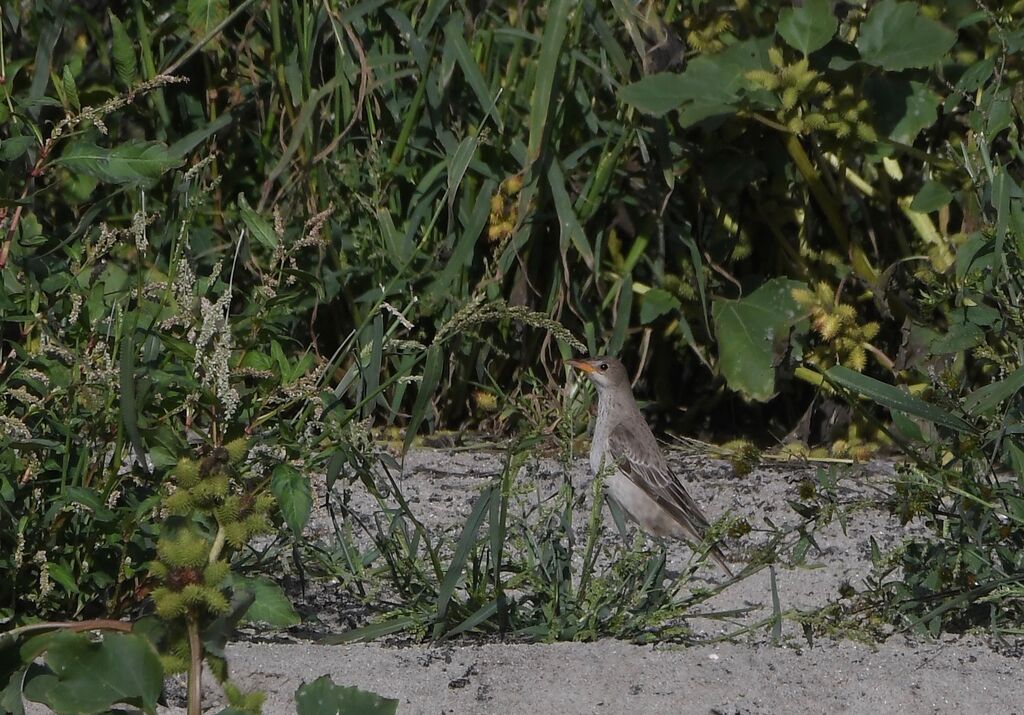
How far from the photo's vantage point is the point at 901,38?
18.1ft

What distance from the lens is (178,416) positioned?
3662mm

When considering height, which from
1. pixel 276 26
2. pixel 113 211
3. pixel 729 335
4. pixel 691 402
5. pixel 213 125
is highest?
pixel 276 26

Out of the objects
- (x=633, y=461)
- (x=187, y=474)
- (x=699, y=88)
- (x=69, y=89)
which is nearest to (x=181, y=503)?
(x=187, y=474)

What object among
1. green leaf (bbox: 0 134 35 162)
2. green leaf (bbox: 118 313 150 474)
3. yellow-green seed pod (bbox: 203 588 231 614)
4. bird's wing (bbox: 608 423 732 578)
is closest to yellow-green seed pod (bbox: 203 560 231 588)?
yellow-green seed pod (bbox: 203 588 231 614)

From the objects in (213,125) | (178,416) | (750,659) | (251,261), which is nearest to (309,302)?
(251,261)

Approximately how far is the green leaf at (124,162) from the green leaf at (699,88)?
244cm

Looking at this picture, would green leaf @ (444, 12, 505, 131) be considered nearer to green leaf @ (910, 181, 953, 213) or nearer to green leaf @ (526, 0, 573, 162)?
green leaf @ (526, 0, 573, 162)

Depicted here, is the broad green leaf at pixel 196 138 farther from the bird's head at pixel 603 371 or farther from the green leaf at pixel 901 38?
the green leaf at pixel 901 38

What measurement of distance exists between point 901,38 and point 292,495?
341 centimetres

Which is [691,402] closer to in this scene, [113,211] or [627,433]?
[627,433]

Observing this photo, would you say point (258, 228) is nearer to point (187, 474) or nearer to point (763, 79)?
point (187, 474)

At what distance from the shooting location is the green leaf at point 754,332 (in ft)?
18.9

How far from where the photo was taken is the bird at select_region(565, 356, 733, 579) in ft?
18.8

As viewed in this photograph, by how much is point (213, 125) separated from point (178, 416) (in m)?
2.26
